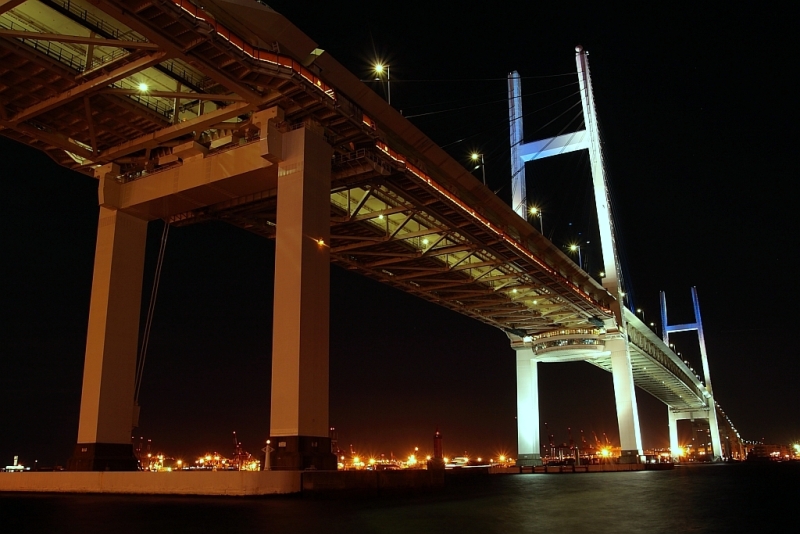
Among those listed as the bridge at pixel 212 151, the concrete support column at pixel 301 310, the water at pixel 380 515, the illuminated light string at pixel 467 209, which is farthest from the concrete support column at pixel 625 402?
the concrete support column at pixel 301 310

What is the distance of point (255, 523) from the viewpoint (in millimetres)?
12500

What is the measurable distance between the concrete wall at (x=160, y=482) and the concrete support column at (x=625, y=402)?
153ft

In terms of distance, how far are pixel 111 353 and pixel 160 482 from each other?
6632 millimetres

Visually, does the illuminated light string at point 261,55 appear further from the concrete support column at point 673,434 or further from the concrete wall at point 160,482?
the concrete support column at point 673,434

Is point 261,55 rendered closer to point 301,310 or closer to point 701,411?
point 301,310

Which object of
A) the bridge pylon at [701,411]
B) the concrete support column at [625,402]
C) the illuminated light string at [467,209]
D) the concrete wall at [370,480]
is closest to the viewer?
the concrete wall at [370,480]

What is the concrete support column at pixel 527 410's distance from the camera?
66.2m

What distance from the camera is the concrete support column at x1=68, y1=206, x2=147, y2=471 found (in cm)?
2425

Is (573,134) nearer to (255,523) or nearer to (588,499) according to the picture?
(588,499)

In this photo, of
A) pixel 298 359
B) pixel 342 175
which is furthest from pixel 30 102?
pixel 298 359

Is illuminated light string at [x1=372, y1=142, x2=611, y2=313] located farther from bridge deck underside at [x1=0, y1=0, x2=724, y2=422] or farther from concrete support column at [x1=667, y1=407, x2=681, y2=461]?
concrete support column at [x1=667, y1=407, x2=681, y2=461]

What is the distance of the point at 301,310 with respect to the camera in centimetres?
2077

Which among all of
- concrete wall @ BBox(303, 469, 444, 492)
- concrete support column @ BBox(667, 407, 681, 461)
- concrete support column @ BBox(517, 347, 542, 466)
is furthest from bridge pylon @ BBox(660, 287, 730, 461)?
concrete wall @ BBox(303, 469, 444, 492)

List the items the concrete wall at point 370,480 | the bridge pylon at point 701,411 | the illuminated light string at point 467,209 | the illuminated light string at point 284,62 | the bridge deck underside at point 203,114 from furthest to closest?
the bridge pylon at point 701,411 < the illuminated light string at point 467,209 < the bridge deck underside at point 203,114 < the illuminated light string at point 284,62 < the concrete wall at point 370,480
